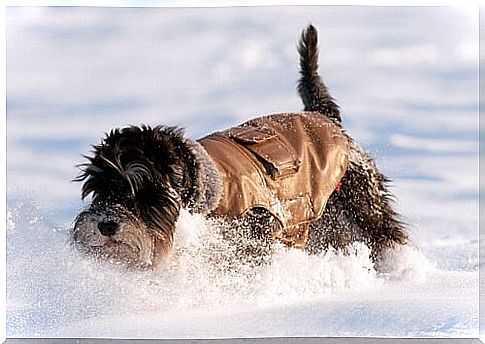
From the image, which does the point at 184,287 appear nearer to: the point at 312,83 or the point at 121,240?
the point at 121,240

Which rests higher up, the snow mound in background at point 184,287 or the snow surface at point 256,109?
the snow surface at point 256,109

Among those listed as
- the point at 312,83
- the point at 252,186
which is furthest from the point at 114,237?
the point at 312,83

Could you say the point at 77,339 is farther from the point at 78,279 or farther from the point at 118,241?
the point at 118,241

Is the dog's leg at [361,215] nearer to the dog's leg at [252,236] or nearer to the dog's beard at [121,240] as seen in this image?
the dog's leg at [252,236]

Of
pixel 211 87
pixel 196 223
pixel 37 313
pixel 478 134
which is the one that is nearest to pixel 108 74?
pixel 211 87

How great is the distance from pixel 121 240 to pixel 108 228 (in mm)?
49

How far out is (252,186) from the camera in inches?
92.8

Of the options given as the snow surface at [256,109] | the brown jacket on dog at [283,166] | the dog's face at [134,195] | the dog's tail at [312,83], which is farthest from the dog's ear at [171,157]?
the dog's tail at [312,83]

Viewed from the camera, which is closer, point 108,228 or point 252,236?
point 108,228

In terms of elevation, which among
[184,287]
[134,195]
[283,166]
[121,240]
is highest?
[283,166]

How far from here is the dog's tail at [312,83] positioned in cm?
249

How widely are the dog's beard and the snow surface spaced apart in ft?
0.85

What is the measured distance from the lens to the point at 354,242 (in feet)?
8.40

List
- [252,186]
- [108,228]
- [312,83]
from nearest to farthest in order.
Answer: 1. [108,228]
2. [252,186]
3. [312,83]
